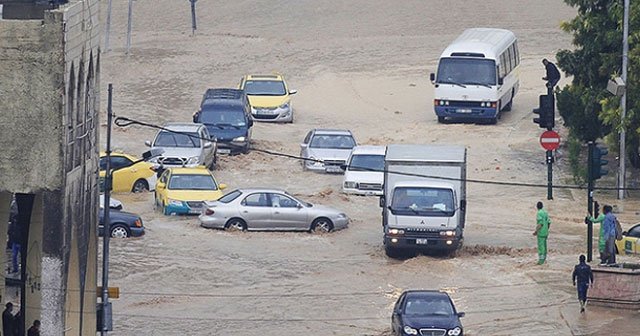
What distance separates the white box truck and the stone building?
11.9 m

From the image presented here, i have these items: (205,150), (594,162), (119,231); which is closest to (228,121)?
(205,150)

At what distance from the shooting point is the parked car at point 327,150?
51375 millimetres

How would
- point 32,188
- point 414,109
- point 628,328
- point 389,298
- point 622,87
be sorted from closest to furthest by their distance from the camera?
point 32,188, point 628,328, point 389,298, point 622,87, point 414,109

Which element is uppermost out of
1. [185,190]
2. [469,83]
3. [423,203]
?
[469,83]

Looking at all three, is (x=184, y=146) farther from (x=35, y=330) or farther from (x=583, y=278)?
(x=35, y=330)

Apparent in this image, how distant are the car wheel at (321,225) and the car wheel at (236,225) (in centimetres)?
164

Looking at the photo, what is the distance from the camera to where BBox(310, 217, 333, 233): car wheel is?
43344 millimetres

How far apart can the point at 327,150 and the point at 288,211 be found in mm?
8999

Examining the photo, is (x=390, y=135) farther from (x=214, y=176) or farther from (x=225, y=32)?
(x=225, y=32)

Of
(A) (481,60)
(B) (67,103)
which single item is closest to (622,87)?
(A) (481,60)

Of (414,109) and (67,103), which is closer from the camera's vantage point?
(67,103)

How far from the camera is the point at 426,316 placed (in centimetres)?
3222

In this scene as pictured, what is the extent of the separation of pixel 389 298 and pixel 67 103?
11.8 meters

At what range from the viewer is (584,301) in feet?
116
